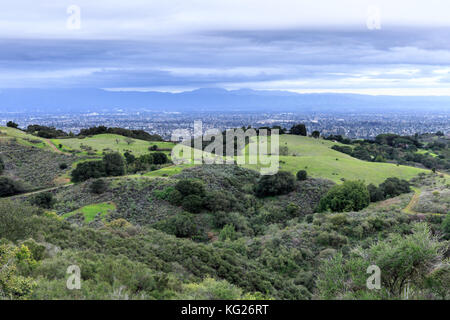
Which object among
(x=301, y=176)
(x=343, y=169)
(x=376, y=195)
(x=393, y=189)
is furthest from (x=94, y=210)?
(x=343, y=169)

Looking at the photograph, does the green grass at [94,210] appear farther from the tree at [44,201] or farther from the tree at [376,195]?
the tree at [376,195]

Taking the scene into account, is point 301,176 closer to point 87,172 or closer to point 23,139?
point 87,172

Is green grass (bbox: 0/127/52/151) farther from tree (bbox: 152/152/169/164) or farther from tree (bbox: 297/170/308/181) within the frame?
tree (bbox: 297/170/308/181)

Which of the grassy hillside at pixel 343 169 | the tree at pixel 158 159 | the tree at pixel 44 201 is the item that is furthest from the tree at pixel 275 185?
the tree at pixel 44 201

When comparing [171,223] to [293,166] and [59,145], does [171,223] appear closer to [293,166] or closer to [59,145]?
[293,166]
